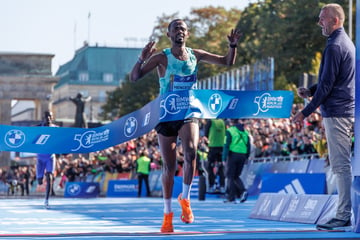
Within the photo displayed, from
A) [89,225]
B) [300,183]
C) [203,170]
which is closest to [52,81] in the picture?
[203,170]

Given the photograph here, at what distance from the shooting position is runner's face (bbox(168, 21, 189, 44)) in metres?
11.4

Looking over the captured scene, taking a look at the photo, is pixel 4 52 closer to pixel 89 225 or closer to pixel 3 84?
pixel 3 84

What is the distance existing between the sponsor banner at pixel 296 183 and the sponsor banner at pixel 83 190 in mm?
15325

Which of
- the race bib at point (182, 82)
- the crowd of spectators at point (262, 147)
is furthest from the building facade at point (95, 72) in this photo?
the race bib at point (182, 82)

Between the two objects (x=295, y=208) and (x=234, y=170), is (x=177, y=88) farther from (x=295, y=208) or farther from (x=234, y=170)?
(x=234, y=170)

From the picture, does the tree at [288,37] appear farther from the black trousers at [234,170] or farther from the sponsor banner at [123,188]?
the black trousers at [234,170]

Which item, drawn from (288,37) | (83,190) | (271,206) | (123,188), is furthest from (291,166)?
(288,37)

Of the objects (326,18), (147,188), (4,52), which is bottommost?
(147,188)

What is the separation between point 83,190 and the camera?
129 ft

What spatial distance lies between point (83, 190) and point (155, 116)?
93.4 feet

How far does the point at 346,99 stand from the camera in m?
11.1

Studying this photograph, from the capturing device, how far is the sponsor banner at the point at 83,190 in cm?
3909

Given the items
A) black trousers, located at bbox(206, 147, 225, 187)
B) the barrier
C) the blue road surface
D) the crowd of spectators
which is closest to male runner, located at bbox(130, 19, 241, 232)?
the blue road surface

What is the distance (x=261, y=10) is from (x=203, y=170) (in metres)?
36.0
